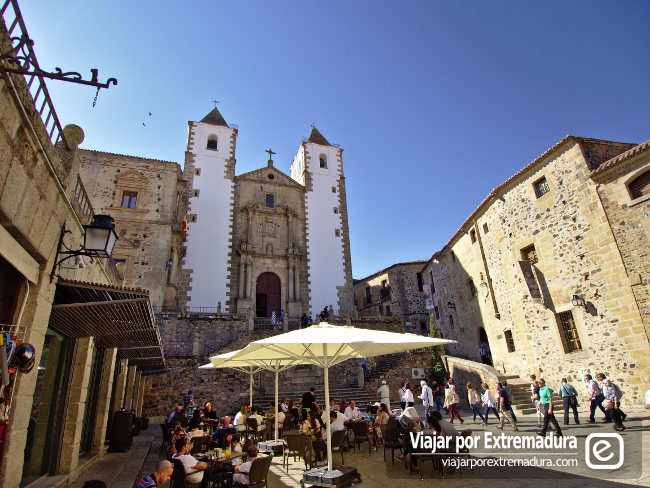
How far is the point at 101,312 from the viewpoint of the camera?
6.17 meters

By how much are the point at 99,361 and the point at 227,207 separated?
19.7 metres

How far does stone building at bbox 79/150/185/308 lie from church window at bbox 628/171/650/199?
21.4 m

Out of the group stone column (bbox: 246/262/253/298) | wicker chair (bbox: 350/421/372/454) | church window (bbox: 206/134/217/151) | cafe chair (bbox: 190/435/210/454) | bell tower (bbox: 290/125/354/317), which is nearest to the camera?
cafe chair (bbox: 190/435/210/454)

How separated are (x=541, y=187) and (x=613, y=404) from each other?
9337 mm

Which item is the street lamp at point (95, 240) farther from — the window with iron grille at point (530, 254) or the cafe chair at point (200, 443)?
the window with iron grille at point (530, 254)

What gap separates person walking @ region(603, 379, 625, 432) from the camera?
895 centimetres

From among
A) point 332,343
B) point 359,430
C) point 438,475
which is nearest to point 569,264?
point 359,430

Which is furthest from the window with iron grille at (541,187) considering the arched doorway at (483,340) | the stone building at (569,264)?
the arched doorway at (483,340)

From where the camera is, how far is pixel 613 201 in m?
12.7

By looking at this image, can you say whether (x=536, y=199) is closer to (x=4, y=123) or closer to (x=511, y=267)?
(x=511, y=267)

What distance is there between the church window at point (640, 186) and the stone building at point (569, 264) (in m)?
0.04

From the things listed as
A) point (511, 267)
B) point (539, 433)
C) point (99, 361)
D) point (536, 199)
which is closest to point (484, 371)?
point (511, 267)

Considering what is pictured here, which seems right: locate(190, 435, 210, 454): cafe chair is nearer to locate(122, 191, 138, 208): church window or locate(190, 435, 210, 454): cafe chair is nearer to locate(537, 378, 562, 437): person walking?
locate(537, 378, 562, 437): person walking

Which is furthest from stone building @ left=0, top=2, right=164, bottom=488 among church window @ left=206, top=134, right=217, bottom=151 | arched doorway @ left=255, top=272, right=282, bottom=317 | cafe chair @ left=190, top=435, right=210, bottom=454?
church window @ left=206, top=134, right=217, bottom=151
